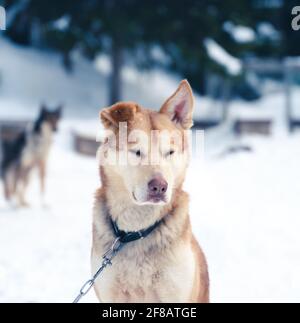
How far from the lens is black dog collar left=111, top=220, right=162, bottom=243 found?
6.70 feet

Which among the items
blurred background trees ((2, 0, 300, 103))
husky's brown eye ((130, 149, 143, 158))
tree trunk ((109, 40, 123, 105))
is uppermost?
blurred background trees ((2, 0, 300, 103))

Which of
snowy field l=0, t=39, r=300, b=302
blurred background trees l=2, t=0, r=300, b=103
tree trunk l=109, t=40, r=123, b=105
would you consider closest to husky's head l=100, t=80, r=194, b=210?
snowy field l=0, t=39, r=300, b=302

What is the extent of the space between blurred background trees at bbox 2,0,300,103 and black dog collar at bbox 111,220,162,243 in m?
8.19

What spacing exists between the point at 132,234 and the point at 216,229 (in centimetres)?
139

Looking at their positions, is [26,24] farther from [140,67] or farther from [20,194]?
[20,194]

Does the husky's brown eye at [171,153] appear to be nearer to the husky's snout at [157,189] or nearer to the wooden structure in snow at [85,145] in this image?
the husky's snout at [157,189]

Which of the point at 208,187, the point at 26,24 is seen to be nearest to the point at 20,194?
the point at 208,187

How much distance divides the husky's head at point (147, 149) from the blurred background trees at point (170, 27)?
811cm

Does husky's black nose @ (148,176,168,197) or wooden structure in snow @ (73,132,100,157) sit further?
wooden structure in snow @ (73,132,100,157)

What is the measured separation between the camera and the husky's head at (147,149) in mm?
1891

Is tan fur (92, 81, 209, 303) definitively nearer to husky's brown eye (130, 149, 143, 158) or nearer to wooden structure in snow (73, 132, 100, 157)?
husky's brown eye (130, 149, 143, 158)

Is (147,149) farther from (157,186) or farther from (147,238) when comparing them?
(147,238)

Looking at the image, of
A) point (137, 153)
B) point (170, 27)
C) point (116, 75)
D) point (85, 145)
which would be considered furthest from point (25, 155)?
point (116, 75)

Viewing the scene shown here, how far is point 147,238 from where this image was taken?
2.06 metres
